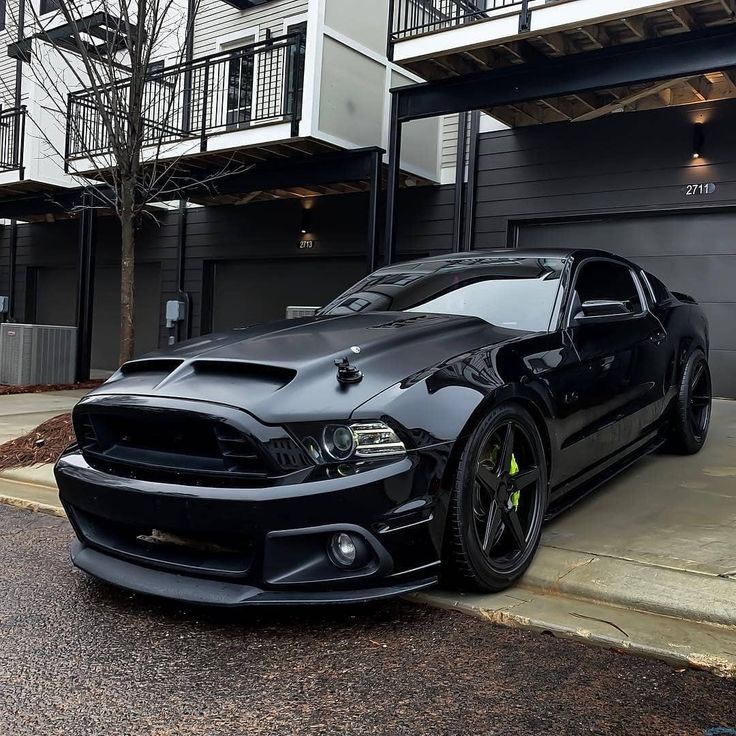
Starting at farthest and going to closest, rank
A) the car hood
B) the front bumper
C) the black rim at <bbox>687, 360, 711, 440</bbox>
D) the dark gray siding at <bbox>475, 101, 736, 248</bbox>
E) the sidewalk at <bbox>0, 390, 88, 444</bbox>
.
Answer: the dark gray siding at <bbox>475, 101, 736, 248</bbox>
the sidewalk at <bbox>0, 390, 88, 444</bbox>
the black rim at <bbox>687, 360, 711, 440</bbox>
the car hood
the front bumper

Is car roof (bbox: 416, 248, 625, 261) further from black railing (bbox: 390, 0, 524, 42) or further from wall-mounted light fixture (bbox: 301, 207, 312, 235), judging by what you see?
wall-mounted light fixture (bbox: 301, 207, 312, 235)

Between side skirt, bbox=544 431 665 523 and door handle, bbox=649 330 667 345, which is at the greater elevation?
door handle, bbox=649 330 667 345

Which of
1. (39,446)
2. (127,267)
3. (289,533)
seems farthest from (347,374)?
(127,267)

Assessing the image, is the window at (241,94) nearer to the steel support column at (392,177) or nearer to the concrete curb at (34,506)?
the steel support column at (392,177)

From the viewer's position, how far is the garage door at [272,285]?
12.5 meters

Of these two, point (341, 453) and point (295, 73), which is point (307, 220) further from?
point (341, 453)

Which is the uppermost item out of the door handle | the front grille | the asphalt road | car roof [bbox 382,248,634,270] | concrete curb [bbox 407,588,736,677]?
car roof [bbox 382,248,634,270]

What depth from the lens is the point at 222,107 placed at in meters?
11.5

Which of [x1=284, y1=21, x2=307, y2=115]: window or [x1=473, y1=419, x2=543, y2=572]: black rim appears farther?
[x1=284, y1=21, x2=307, y2=115]: window

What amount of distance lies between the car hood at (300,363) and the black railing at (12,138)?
11177 millimetres

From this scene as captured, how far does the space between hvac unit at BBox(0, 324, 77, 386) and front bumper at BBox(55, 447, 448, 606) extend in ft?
34.6

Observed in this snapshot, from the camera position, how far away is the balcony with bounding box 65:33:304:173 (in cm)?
952

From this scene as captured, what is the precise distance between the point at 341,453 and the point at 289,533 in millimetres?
316

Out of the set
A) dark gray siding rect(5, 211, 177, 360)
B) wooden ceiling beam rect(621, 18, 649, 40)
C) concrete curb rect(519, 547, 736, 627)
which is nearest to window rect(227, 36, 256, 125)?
dark gray siding rect(5, 211, 177, 360)
